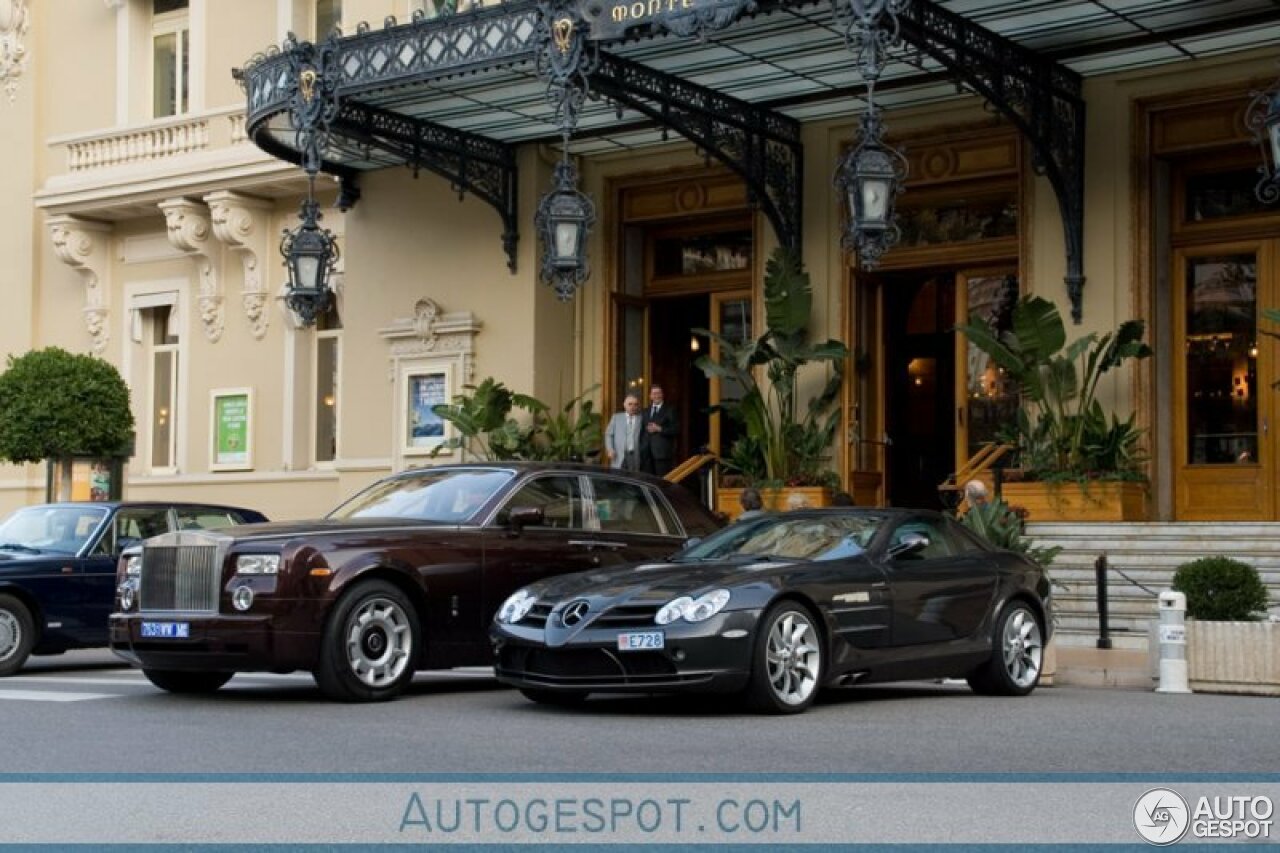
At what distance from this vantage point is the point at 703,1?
17.7m

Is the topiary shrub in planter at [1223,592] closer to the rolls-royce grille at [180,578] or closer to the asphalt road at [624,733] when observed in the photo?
the asphalt road at [624,733]

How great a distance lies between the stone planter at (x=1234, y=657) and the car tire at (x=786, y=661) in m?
3.94

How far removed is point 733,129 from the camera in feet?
72.7

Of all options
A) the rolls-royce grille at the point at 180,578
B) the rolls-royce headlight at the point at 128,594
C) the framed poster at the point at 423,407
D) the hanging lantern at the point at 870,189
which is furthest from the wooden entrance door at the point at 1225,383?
the rolls-royce headlight at the point at 128,594

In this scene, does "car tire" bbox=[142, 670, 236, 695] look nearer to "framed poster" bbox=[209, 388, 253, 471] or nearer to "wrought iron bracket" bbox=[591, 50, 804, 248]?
"wrought iron bracket" bbox=[591, 50, 804, 248]

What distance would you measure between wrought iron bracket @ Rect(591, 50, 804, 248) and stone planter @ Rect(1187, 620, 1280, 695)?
8.87 metres

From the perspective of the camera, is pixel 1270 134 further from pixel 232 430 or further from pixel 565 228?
pixel 232 430

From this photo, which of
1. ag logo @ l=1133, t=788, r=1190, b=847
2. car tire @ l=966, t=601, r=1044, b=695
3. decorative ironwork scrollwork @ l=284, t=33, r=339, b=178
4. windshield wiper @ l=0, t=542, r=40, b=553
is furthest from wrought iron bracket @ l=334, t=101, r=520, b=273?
ag logo @ l=1133, t=788, r=1190, b=847

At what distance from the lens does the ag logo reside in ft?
22.9

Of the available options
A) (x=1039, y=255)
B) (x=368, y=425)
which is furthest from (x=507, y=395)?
(x=1039, y=255)

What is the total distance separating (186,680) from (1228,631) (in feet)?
24.6

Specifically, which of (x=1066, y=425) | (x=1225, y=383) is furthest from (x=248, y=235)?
(x=1225, y=383)

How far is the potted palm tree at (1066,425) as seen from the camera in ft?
63.7

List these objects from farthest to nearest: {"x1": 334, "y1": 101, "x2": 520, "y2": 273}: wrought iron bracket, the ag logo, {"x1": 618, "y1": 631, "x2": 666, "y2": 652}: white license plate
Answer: {"x1": 334, "y1": 101, "x2": 520, "y2": 273}: wrought iron bracket
{"x1": 618, "y1": 631, "x2": 666, "y2": 652}: white license plate
the ag logo
